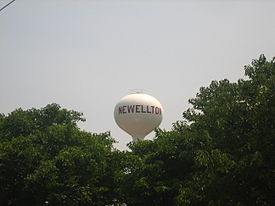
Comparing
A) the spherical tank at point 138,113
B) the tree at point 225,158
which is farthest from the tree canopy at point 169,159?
the spherical tank at point 138,113

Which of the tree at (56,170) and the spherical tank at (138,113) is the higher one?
the spherical tank at (138,113)

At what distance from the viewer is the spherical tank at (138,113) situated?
1382 inches

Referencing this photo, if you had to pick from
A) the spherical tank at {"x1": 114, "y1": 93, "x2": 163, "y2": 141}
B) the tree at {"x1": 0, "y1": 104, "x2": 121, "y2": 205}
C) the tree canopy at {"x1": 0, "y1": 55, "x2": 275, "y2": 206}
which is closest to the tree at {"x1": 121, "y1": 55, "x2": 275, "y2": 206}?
the tree canopy at {"x1": 0, "y1": 55, "x2": 275, "y2": 206}

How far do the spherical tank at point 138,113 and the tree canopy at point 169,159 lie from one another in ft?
23.1

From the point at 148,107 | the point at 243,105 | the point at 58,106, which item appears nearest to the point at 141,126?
the point at 148,107

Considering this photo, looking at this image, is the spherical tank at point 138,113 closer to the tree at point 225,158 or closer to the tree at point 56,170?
the tree at point 56,170

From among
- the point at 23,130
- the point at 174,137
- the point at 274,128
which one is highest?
the point at 23,130

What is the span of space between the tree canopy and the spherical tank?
705 cm

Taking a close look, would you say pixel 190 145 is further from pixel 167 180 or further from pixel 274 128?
pixel 274 128

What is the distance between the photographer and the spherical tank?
1382 inches

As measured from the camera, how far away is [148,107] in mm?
35312

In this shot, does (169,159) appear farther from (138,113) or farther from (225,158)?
(138,113)

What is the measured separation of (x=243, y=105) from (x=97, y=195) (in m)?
11.5

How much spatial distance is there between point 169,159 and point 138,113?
1503 cm
